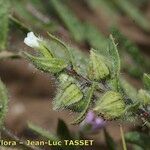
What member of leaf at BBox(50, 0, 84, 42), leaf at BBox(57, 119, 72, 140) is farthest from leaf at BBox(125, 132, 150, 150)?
leaf at BBox(50, 0, 84, 42)

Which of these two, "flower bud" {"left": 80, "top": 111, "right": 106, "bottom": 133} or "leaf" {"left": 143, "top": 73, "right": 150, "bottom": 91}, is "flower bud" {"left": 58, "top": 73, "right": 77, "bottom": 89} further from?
"flower bud" {"left": 80, "top": 111, "right": 106, "bottom": 133}

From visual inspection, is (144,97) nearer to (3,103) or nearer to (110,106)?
(110,106)

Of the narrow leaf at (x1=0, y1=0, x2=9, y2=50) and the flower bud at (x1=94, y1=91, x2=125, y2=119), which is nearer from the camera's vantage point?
the flower bud at (x1=94, y1=91, x2=125, y2=119)

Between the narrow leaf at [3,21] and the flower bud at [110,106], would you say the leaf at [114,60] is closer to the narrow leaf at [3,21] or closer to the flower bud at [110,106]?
the flower bud at [110,106]

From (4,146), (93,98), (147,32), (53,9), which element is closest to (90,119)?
(4,146)

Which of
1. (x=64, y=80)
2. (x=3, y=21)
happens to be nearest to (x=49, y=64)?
(x=64, y=80)

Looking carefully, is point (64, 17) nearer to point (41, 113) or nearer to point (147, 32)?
point (41, 113)

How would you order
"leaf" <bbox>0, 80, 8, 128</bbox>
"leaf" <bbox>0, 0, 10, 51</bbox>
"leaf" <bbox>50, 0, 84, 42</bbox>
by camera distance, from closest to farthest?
1. "leaf" <bbox>0, 80, 8, 128</bbox>
2. "leaf" <bbox>0, 0, 10, 51</bbox>
3. "leaf" <bbox>50, 0, 84, 42</bbox>
